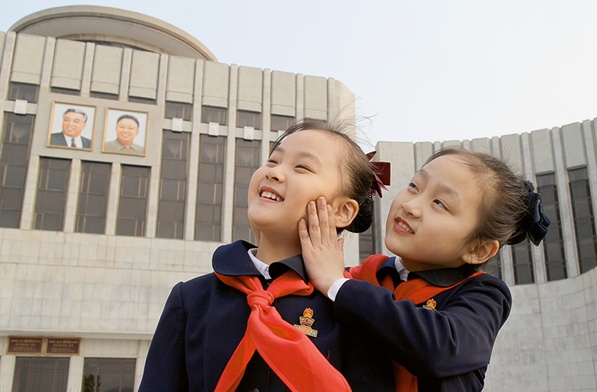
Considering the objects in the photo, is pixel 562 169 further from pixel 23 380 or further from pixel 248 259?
pixel 248 259

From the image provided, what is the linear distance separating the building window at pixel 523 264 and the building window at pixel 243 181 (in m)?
10.9

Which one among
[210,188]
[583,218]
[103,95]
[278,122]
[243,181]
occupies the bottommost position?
[583,218]

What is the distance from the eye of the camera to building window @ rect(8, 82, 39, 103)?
21891mm

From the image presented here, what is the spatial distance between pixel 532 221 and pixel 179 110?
22533mm

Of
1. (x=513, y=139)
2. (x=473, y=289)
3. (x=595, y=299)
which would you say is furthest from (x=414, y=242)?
(x=513, y=139)

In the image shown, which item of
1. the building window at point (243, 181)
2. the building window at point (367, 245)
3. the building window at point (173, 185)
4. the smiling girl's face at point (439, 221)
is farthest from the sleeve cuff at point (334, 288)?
the building window at point (367, 245)

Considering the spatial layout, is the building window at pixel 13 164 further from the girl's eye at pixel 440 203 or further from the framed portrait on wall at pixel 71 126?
the girl's eye at pixel 440 203

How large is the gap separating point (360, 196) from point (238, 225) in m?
20.9

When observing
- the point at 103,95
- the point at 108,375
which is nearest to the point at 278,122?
the point at 103,95

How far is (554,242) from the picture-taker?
2403cm

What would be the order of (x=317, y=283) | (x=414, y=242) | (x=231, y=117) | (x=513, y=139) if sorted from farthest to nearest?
1. (x=513, y=139)
2. (x=231, y=117)
3. (x=414, y=242)
4. (x=317, y=283)

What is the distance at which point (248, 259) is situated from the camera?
6.02ft

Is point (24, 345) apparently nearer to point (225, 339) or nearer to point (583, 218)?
point (225, 339)

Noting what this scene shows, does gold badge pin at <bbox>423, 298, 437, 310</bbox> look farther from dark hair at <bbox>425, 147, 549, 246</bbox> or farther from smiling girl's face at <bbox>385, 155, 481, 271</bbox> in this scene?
dark hair at <bbox>425, 147, 549, 246</bbox>
